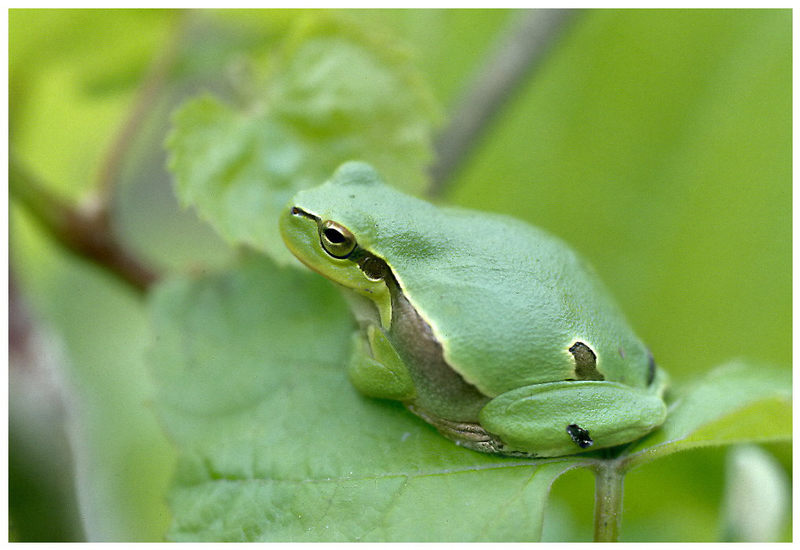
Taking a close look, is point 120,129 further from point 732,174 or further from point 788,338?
point 788,338

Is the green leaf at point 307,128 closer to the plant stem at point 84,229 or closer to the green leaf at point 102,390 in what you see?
the plant stem at point 84,229

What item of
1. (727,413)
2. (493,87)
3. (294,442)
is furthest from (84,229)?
(727,413)

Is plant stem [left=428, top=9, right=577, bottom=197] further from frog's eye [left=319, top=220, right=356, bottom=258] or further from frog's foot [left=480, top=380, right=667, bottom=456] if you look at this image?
frog's foot [left=480, top=380, right=667, bottom=456]

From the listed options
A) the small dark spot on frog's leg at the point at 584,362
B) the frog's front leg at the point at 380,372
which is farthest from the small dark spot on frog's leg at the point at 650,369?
the frog's front leg at the point at 380,372

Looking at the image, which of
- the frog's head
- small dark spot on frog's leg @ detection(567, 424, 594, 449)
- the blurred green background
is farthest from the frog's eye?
small dark spot on frog's leg @ detection(567, 424, 594, 449)

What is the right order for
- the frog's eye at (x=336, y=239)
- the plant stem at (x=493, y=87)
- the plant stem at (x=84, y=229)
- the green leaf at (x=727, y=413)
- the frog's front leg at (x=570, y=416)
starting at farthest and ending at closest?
1. the plant stem at (x=493, y=87)
2. the plant stem at (x=84, y=229)
3. the frog's eye at (x=336, y=239)
4. the frog's front leg at (x=570, y=416)
5. the green leaf at (x=727, y=413)
